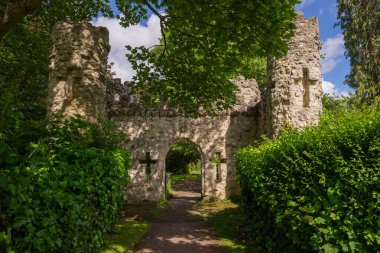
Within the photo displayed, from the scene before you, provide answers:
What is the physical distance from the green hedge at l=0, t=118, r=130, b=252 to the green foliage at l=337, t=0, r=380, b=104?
71.9ft

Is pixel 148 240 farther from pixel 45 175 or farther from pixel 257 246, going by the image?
pixel 45 175

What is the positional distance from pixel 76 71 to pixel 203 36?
3.84m

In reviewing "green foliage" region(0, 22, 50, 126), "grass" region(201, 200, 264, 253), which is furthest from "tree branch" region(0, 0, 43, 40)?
"green foliage" region(0, 22, 50, 126)

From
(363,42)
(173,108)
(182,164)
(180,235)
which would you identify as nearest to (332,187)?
Result: (180,235)

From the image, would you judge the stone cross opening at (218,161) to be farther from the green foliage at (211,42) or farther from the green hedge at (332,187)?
the green hedge at (332,187)

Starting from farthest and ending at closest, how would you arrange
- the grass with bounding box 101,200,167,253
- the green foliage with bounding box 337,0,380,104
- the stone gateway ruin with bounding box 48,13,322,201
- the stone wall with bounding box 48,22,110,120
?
the green foliage with bounding box 337,0,380,104
the stone gateway ruin with bounding box 48,13,322,201
the stone wall with bounding box 48,22,110,120
the grass with bounding box 101,200,167,253

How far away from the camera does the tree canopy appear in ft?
20.2

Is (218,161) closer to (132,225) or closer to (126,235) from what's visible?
(132,225)

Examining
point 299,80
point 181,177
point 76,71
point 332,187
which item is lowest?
point 181,177

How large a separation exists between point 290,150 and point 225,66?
3496mm

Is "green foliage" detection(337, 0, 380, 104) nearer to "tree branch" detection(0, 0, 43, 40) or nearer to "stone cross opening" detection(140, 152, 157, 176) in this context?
"stone cross opening" detection(140, 152, 157, 176)

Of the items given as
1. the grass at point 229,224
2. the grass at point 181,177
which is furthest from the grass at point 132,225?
the grass at point 181,177

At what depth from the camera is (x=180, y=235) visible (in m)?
9.44

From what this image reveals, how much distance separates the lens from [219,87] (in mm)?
9484
